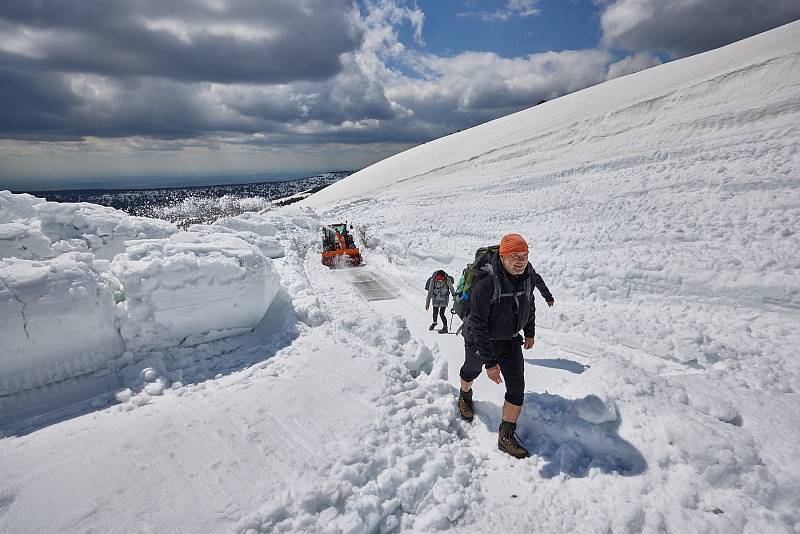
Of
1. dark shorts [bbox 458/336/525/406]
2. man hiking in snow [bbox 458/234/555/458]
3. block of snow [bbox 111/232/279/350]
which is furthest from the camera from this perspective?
block of snow [bbox 111/232/279/350]

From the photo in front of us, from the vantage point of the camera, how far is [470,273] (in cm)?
389

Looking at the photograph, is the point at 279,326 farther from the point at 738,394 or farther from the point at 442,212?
the point at 442,212

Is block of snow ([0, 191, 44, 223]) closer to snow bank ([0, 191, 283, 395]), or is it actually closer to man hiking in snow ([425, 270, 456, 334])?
snow bank ([0, 191, 283, 395])

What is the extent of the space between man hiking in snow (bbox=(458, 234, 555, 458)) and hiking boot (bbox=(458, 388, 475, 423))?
44cm

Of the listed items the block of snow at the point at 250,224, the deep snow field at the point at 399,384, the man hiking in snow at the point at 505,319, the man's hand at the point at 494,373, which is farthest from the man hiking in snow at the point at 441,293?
the block of snow at the point at 250,224

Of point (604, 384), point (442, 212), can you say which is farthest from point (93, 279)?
point (442, 212)

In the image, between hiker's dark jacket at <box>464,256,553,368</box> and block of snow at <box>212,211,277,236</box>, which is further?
block of snow at <box>212,211,277,236</box>

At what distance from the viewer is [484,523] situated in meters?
2.72

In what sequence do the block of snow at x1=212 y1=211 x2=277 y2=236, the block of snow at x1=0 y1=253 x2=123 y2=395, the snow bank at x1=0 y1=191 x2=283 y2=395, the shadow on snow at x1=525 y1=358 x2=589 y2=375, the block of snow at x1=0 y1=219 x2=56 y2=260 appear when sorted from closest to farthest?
the block of snow at x1=0 y1=253 x2=123 y2=395
the snow bank at x1=0 y1=191 x2=283 y2=395
the block of snow at x1=0 y1=219 x2=56 y2=260
the shadow on snow at x1=525 y1=358 x2=589 y2=375
the block of snow at x1=212 y1=211 x2=277 y2=236

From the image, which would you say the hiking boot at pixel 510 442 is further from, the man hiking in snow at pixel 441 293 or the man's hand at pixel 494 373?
the man hiking in snow at pixel 441 293

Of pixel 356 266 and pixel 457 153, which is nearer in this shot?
pixel 356 266

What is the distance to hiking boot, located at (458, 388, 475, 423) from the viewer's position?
381 cm

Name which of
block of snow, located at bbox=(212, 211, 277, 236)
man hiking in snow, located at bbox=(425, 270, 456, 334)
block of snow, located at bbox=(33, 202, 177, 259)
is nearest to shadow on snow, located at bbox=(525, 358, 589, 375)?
man hiking in snow, located at bbox=(425, 270, 456, 334)

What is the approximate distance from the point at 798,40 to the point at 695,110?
444cm
